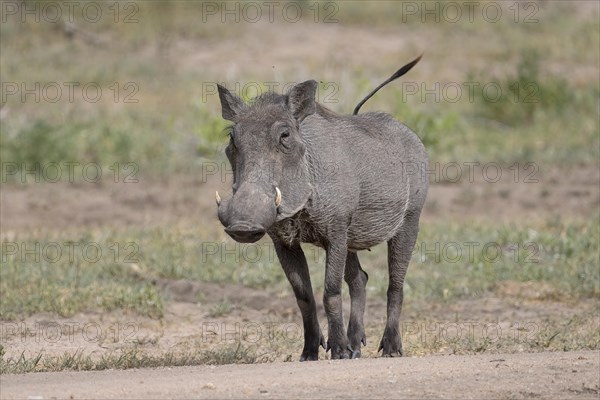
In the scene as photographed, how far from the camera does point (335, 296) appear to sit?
699cm

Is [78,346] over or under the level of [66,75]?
under

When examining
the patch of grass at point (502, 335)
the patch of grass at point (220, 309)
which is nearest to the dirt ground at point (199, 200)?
the patch of grass at point (220, 309)

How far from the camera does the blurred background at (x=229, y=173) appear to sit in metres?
8.87

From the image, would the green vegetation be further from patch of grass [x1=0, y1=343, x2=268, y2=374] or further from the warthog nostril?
the warthog nostril

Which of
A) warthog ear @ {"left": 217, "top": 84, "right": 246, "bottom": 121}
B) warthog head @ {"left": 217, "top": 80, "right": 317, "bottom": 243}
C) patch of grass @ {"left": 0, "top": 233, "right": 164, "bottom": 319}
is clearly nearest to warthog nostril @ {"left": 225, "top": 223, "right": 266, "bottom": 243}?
warthog head @ {"left": 217, "top": 80, "right": 317, "bottom": 243}

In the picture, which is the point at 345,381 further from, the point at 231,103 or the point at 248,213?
the point at 231,103

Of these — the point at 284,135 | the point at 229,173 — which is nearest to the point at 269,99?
the point at 284,135

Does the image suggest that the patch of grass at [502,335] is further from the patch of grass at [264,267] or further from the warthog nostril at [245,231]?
the warthog nostril at [245,231]

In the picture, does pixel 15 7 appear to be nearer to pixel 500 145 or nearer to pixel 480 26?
pixel 480 26

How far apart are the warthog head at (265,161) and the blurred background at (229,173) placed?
45.8 inches

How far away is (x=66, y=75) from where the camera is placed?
18.1 metres

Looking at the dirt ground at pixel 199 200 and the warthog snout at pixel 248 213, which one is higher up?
the warthog snout at pixel 248 213

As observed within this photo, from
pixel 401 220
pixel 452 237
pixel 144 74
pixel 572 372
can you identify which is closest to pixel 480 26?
pixel 144 74

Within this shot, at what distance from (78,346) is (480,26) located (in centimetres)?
1428
